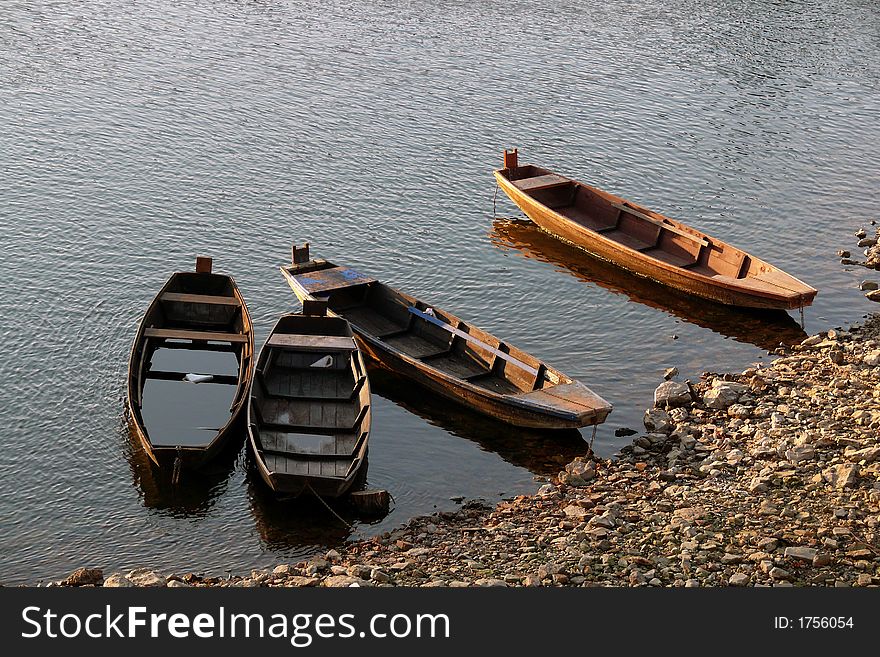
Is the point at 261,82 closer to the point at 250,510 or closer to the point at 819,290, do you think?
the point at 819,290

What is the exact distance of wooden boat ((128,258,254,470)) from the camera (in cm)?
2462

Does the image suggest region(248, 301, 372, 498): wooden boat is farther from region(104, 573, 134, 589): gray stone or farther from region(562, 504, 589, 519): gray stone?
region(562, 504, 589, 519): gray stone

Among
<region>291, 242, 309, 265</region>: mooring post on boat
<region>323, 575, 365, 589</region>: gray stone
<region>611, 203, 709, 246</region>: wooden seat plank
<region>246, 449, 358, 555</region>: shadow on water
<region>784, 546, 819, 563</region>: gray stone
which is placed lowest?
<region>246, 449, 358, 555</region>: shadow on water

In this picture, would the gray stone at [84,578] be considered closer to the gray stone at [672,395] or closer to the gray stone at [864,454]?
the gray stone at [672,395]

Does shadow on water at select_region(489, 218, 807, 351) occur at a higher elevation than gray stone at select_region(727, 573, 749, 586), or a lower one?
higher

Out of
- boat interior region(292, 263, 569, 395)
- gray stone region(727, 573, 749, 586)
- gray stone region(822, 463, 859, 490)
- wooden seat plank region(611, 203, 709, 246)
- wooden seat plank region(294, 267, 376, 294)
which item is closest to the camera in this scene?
gray stone region(727, 573, 749, 586)

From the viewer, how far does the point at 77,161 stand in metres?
→ 42.7

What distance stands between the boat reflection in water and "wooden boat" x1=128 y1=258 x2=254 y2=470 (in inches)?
20.1

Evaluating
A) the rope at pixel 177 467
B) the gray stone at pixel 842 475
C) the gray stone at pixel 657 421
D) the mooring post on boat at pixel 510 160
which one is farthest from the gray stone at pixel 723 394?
the mooring post on boat at pixel 510 160

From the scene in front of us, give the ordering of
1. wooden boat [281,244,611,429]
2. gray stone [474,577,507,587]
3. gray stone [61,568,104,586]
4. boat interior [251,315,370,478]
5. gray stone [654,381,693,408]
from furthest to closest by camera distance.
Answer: gray stone [654,381,693,408] → wooden boat [281,244,611,429] → boat interior [251,315,370,478] → gray stone [61,568,104,586] → gray stone [474,577,507,587]

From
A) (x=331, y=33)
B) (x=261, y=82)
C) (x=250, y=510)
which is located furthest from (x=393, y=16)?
(x=250, y=510)

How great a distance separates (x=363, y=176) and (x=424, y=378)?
56.0 feet

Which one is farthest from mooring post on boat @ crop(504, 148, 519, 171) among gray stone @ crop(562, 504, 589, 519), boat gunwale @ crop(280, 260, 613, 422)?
gray stone @ crop(562, 504, 589, 519)

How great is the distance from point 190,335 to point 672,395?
1208 centimetres
